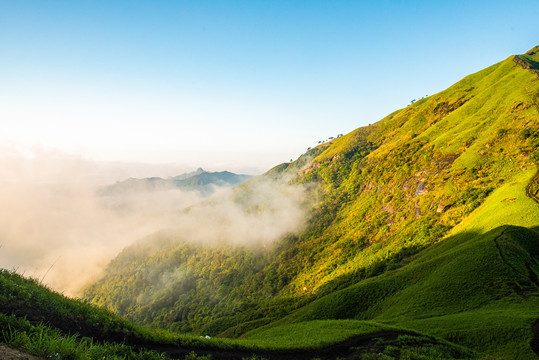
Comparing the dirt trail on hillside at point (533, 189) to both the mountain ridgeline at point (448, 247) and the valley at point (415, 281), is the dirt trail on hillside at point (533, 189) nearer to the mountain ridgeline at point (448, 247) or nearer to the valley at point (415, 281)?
the mountain ridgeline at point (448, 247)

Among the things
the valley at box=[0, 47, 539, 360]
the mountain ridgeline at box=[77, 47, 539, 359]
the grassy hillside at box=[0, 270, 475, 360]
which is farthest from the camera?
the mountain ridgeline at box=[77, 47, 539, 359]

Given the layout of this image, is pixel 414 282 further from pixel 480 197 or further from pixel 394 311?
pixel 480 197

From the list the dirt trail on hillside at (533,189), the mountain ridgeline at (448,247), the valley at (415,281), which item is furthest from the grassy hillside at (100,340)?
the dirt trail on hillside at (533,189)

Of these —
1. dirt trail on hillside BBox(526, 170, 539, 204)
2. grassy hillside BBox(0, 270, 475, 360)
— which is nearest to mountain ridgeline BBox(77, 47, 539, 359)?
dirt trail on hillside BBox(526, 170, 539, 204)

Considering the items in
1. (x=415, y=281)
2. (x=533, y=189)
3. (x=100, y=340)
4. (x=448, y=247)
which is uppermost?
(x=100, y=340)

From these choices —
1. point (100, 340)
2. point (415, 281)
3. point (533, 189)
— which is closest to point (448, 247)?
point (415, 281)

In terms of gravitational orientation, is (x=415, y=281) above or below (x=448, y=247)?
below

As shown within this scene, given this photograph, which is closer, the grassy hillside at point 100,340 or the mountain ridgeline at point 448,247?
the grassy hillside at point 100,340

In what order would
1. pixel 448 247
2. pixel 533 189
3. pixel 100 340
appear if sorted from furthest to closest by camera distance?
1. pixel 448 247
2. pixel 533 189
3. pixel 100 340

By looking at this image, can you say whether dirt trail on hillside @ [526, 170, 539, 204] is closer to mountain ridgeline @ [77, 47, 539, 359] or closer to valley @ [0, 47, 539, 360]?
mountain ridgeline @ [77, 47, 539, 359]

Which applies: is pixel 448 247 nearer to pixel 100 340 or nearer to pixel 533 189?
pixel 533 189

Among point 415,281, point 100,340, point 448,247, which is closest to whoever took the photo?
point 100,340

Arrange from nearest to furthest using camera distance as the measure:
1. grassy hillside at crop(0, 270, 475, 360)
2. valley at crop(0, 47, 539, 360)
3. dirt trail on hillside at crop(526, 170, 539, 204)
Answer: grassy hillside at crop(0, 270, 475, 360) → valley at crop(0, 47, 539, 360) → dirt trail on hillside at crop(526, 170, 539, 204)

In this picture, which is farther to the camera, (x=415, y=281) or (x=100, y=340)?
(x=415, y=281)
